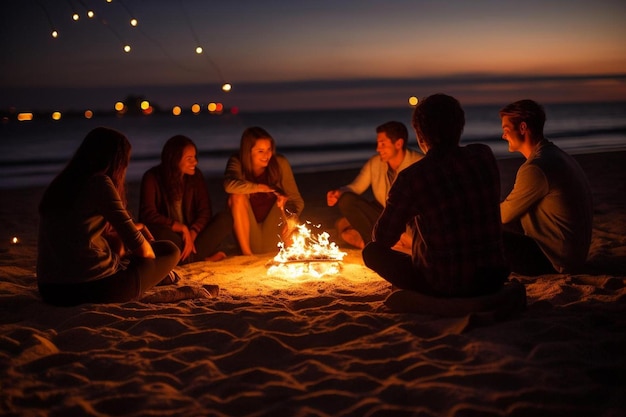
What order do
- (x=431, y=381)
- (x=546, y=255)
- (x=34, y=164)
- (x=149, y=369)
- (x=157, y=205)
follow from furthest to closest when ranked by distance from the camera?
(x=34, y=164), (x=157, y=205), (x=546, y=255), (x=149, y=369), (x=431, y=381)

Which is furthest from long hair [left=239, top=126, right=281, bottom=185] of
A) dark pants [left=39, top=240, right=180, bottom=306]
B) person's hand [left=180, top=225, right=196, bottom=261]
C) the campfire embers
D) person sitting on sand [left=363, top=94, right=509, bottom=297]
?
person sitting on sand [left=363, top=94, right=509, bottom=297]

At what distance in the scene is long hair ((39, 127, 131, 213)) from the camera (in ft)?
14.1

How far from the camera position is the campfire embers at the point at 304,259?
5.76 m

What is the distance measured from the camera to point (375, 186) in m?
6.93

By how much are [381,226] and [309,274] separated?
188 cm

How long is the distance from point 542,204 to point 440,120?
1.70 meters

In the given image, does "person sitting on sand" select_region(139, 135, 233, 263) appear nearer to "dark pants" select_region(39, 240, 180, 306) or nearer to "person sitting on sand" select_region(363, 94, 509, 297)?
"dark pants" select_region(39, 240, 180, 306)

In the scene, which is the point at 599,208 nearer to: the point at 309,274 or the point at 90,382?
the point at 309,274

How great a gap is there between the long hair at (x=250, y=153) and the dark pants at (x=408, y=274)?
2694 mm

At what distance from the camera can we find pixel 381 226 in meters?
4.01

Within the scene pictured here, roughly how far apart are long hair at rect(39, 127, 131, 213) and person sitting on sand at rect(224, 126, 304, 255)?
2220 mm

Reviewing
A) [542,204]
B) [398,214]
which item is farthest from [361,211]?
[398,214]

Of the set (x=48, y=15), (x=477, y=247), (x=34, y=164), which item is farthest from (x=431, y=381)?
(x=34, y=164)

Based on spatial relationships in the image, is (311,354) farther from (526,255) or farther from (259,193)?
(259,193)
